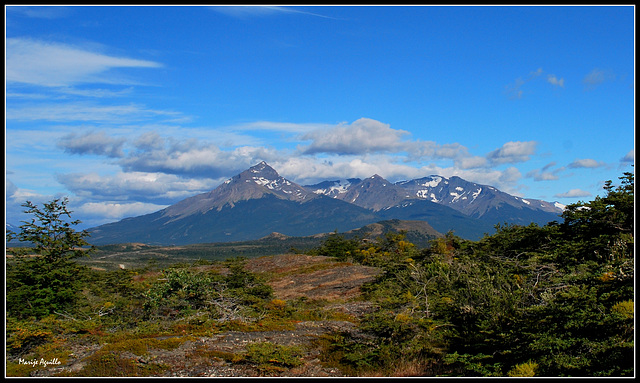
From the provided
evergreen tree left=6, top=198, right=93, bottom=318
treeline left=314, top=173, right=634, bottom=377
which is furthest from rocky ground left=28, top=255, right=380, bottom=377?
evergreen tree left=6, top=198, right=93, bottom=318

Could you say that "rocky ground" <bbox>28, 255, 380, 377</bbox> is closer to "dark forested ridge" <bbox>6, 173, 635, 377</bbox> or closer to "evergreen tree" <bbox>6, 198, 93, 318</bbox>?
"dark forested ridge" <bbox>6, 173, 635, 377</bbox>

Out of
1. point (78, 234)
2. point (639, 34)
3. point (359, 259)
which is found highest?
point (639, 34)

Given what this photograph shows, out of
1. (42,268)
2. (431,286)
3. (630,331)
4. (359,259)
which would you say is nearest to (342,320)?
(431,286)

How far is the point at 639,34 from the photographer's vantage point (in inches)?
362

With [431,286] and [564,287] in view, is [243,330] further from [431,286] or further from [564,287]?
[564,287]

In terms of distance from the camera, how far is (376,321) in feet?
49.4

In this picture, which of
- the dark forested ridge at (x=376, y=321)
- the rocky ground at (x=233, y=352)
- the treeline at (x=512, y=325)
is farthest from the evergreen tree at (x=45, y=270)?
the treeline at (x=512, y=325)

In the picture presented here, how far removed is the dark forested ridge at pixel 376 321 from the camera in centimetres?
1146

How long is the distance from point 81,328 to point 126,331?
1.82 m

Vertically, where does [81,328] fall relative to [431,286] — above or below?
below

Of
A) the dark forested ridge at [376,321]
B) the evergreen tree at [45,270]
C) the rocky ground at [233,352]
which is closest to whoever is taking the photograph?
the dark forested ridge at [376,321]

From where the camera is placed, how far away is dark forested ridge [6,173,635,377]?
37.6ft

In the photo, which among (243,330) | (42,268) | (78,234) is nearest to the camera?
(243,330)

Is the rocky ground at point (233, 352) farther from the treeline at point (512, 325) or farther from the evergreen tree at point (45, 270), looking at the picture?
the evergreen tree at point (45, 270)
